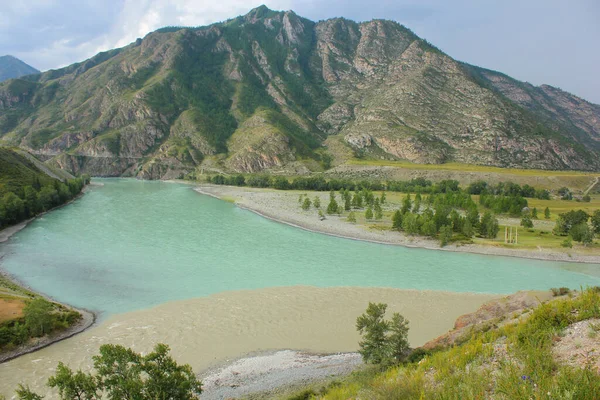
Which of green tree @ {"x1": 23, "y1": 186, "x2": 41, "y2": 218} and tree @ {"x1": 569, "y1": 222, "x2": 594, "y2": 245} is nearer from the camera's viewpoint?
tree @ {"x1": 569, "y1": 222, "x2": 594, "y2": 245}

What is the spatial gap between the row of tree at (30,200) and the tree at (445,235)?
65974 millimetres

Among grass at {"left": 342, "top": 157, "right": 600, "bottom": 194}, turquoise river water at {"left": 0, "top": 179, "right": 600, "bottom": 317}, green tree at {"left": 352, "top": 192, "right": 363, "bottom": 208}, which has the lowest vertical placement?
turquoise river water at {"left": 0, "top": 179, "right": 600, "bottom": 317}

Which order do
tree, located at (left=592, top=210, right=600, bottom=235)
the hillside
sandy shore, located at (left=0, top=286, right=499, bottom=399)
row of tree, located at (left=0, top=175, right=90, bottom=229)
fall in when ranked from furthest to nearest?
the hillside < row of tree, located at (left=0, top=175, right=90, bottom=229) < tree, located at (left=592, top=210, right=600, bottom=235) < sandy shore, located at (left=0, top=286, right=499, bottom=399)

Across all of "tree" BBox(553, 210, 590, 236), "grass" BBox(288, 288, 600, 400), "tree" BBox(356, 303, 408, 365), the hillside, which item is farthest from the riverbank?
"tree" BBox(553, 210, 590, 236)

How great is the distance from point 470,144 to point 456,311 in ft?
518

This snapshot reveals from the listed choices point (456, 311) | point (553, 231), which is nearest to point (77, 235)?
point (456, 311)

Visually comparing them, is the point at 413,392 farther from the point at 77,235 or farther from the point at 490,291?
the point at 77,235

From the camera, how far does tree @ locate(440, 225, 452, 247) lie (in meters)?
48.4

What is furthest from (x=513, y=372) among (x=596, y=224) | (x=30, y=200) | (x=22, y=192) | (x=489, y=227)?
(x=22, y=192)

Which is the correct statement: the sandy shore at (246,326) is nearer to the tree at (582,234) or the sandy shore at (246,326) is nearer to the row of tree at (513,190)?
the tree at (582,234)

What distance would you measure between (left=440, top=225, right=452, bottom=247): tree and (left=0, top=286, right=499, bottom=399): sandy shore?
60.1ft

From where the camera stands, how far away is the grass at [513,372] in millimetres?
5797

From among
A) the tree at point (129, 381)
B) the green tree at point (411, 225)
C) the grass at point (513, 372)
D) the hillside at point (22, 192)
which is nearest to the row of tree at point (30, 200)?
the hillside at point (22, 192)

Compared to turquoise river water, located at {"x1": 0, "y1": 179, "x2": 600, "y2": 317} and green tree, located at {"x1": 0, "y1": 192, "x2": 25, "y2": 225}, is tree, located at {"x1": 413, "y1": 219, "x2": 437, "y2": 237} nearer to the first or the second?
turquoise river water, located at {"x1": 0, "y1": 179, "x2": 600, "y2": 317}
